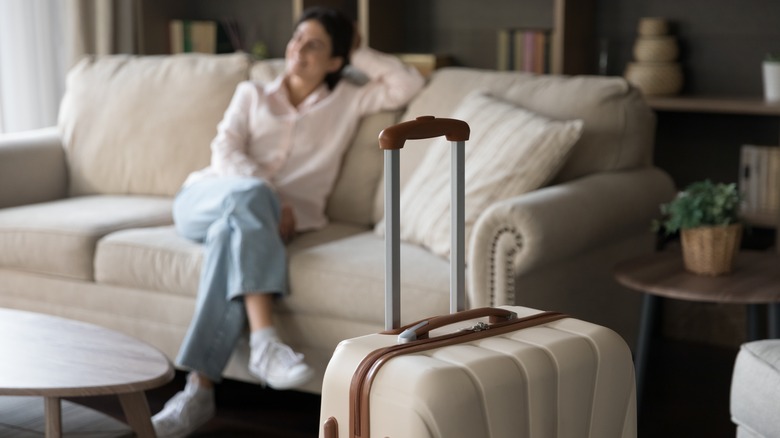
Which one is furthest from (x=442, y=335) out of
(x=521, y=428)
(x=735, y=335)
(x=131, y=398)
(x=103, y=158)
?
(x=103, y=158)

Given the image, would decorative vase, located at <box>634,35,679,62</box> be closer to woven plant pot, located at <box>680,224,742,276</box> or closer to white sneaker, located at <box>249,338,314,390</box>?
woven plant pot, located at <box>680,224,742,276</box>

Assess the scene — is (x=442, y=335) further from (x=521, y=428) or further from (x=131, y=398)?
(x=131, y=398)

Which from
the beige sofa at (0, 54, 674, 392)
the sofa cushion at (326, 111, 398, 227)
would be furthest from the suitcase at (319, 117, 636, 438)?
the sofa cushion at (326, 111, 398, 227)

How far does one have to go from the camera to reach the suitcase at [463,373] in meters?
1.27

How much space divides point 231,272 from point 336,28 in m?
0.82

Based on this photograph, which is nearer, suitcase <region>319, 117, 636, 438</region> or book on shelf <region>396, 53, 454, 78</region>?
suitcase <region>319, 117, 636, 438</region>

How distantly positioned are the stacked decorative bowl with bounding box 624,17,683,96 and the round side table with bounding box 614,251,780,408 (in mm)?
877

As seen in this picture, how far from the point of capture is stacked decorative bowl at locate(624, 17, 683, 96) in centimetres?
336

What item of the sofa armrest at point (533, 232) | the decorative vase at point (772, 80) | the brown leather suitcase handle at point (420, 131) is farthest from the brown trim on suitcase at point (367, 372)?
the decorative vase at point (772, 80)

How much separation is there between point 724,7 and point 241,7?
76.3 inches

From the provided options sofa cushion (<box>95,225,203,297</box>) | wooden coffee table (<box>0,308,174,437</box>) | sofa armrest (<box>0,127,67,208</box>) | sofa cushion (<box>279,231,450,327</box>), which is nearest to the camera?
wooden coffee table (<box>0,308,174,437</box>)

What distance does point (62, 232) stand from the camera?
114 inches

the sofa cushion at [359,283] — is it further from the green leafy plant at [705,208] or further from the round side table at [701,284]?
the green leafy plant at [705,208]

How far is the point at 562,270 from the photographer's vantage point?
8.15 feet
